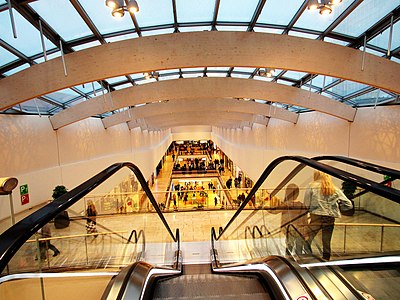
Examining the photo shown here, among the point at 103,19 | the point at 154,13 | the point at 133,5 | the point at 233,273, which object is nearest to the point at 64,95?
the point at 103,19

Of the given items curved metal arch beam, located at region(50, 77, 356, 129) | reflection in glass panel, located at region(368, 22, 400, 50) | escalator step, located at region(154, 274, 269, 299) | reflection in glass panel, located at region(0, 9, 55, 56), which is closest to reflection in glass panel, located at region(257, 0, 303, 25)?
reflection in glass panel, located at region(368, 22, 400, 50)

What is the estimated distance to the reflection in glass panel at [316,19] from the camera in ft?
17.5

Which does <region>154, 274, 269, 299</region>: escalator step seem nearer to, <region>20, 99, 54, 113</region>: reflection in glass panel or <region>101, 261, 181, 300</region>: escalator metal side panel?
<region>101, 261, 181, 300</region>: escalator metal side panel

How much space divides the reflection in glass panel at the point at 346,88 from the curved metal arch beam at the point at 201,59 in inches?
119

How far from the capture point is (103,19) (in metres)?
5.43

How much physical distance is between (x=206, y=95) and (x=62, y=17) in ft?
15.4

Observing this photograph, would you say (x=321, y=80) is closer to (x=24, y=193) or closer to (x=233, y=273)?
(x=233, y=273)

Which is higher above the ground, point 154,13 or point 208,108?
point 154,13

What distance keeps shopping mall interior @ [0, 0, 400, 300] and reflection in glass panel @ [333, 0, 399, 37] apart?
4 cm

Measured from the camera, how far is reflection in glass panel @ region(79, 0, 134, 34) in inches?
192

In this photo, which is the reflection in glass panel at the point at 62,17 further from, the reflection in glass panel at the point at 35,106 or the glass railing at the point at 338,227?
the glass railing at the point at 338,227

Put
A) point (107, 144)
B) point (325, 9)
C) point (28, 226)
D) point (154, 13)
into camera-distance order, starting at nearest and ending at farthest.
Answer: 1. point (28, 226)
2. point (325, 9)
3. point (154, 13)
4. point (107, 144)

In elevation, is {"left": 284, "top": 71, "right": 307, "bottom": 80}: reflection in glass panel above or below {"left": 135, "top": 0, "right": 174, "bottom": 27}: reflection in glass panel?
below

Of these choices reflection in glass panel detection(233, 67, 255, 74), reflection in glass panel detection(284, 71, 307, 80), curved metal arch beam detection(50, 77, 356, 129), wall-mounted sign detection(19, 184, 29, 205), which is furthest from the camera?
reflection in glass panel detection(233, 67, 255, 74)
